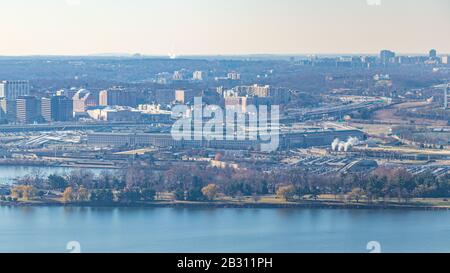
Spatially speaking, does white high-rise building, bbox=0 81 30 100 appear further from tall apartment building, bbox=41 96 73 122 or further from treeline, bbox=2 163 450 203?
treeline, bbox=2 163 450 203

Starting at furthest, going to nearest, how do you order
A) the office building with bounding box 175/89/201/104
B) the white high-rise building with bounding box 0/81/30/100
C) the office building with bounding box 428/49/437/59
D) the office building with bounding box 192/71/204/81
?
the office building with bounding box 192/71/204/81 → the office building with bounding box 428/49/437/59 → the white high-rise building with bounding box 0/81/30/100 → the office building with bounding box 175/89/201/104

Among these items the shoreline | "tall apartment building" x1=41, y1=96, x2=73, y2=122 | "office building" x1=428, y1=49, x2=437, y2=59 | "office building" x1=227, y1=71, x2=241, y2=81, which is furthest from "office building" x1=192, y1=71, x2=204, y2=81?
the shoreline

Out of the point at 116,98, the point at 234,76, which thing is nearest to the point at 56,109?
the point at 116,98

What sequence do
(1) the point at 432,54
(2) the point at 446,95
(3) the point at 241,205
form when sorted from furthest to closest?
(1) the point at 432,54 < (2) the point at 446,95 < (3) the point at 241,205

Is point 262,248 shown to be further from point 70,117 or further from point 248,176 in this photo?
point 70,117

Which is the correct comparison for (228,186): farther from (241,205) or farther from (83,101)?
(83,101)

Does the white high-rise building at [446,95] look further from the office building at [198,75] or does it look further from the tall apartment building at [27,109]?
the office building at [198,75]
